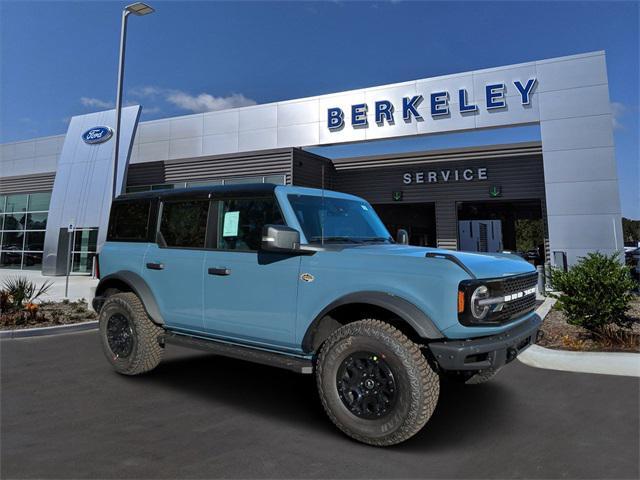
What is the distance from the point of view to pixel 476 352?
2.92 m

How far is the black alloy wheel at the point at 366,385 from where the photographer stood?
310cm

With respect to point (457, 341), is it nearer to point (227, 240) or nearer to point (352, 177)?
point (227, 240)

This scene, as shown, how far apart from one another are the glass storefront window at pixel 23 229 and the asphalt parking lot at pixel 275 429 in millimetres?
21098

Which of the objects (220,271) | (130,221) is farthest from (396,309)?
(130,221)

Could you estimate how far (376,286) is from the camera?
10.6 feet

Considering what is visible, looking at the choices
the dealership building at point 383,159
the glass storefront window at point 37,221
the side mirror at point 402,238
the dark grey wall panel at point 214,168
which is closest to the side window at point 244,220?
the side mirror at point 402,238

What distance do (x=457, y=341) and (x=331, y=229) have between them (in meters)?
1.61

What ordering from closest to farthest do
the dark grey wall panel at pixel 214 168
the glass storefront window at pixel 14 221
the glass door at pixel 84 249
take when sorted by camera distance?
the dark grey wall panel at pixel 214 168 → the glass door at pixel 84 249 → the glass storefront window at pixel 14 221

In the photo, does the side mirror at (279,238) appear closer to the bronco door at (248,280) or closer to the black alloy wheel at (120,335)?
the bronco door at (248,280)

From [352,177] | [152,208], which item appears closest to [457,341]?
[152,208]

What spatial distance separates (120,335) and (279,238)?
2.80m

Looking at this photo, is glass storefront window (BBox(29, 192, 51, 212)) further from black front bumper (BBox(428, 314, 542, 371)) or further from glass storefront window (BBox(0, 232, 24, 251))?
black front bumper (BBox(428, 314, 542, 371))

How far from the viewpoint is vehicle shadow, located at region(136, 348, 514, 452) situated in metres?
3.35

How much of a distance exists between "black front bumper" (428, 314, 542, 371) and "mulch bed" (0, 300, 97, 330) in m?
7.62
